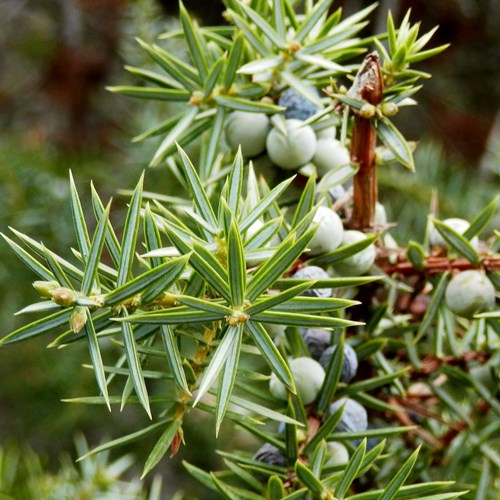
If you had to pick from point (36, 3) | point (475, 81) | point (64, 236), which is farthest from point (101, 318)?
point (475, 81)

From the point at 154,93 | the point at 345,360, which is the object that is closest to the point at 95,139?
the point at 154,93

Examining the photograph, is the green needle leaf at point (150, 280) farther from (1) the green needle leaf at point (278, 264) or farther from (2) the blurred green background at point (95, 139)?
(2) the blurred green background at point (95, 139)

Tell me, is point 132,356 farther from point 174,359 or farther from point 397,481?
point 397,481

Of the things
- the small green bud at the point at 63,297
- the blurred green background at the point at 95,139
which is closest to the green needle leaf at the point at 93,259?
the small green bud at the point at 63,297

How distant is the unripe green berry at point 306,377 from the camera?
36cm

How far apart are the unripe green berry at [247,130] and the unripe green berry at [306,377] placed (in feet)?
0.43

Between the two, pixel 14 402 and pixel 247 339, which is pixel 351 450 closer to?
pixel 247 339

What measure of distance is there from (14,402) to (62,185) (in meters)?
0.43

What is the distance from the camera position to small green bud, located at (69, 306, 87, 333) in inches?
10.9

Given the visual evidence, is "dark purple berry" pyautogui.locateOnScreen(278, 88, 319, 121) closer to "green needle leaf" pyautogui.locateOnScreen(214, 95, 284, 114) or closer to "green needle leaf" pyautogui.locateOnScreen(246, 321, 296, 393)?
"green needle leaf" pyautogui.locateOnScreen(214, 95, 284, 114)

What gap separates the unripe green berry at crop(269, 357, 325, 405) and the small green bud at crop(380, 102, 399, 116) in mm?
132

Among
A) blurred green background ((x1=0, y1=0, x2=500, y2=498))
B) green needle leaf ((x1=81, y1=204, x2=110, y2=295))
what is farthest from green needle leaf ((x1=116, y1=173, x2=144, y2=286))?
blurred green background ((x1=0, y1=0, x2=500, y2=498))

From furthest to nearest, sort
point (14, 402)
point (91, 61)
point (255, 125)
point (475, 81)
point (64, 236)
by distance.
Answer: point (475, 81) → point (91, 61) → point (14, 402) → point (64, 236) → point (255, 125)

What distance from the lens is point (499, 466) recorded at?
1.52 feet
